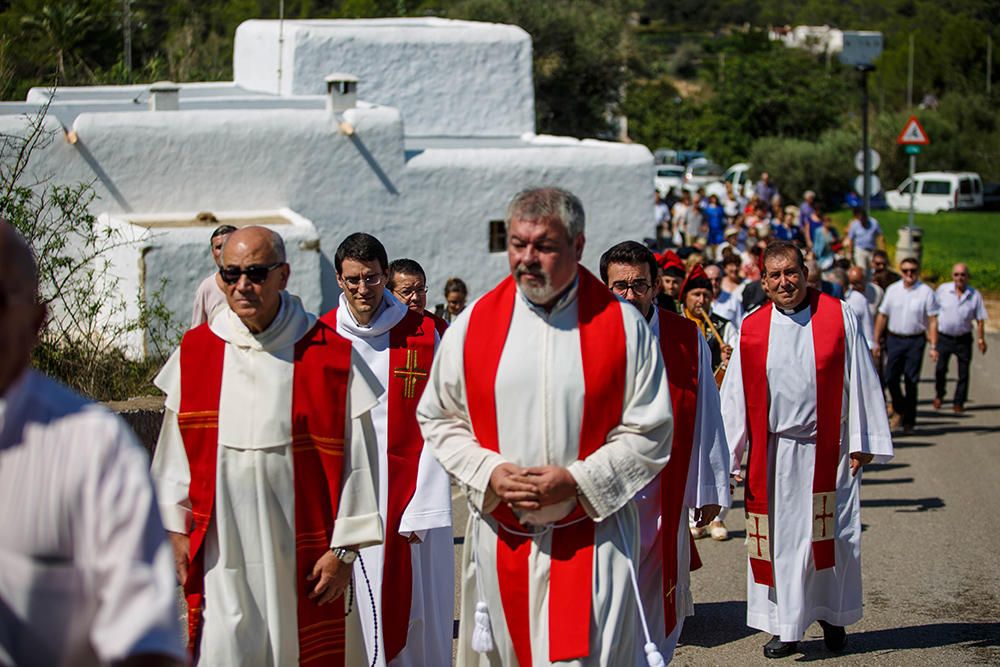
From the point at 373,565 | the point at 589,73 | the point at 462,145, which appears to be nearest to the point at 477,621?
the point at 373,565

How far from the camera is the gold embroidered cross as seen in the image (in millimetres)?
6742

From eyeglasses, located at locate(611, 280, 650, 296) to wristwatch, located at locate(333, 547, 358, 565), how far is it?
7.32ft

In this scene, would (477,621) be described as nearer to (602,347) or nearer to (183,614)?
(602,347)

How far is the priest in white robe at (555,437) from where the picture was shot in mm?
4895

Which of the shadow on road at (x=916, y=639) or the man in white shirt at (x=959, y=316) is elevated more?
the man in white shirt at (x=959, y=316)

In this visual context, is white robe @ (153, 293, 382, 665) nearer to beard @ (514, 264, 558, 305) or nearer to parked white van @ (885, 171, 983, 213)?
beard @ (514, 264, 558, 305)

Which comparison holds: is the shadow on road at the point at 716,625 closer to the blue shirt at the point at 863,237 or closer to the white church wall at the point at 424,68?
the blue shirt at the point at 863,237

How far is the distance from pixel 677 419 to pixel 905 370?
895cm

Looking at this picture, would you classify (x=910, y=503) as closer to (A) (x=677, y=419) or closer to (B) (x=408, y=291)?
(A) (x=677, y=419)

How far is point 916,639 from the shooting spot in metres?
7.94

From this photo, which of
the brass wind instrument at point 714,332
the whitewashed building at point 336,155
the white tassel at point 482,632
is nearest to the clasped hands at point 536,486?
the white tassel at point 482,632

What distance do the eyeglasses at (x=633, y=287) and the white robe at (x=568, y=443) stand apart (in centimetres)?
175

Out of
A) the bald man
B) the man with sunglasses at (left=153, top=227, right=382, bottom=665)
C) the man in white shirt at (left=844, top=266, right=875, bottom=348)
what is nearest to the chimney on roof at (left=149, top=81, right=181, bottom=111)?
the man in white shirt at (left=844, top=266, right=875, bottom=348)

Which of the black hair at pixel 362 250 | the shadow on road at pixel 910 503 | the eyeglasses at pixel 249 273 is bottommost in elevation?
the shadow on road at pixel 910 503
